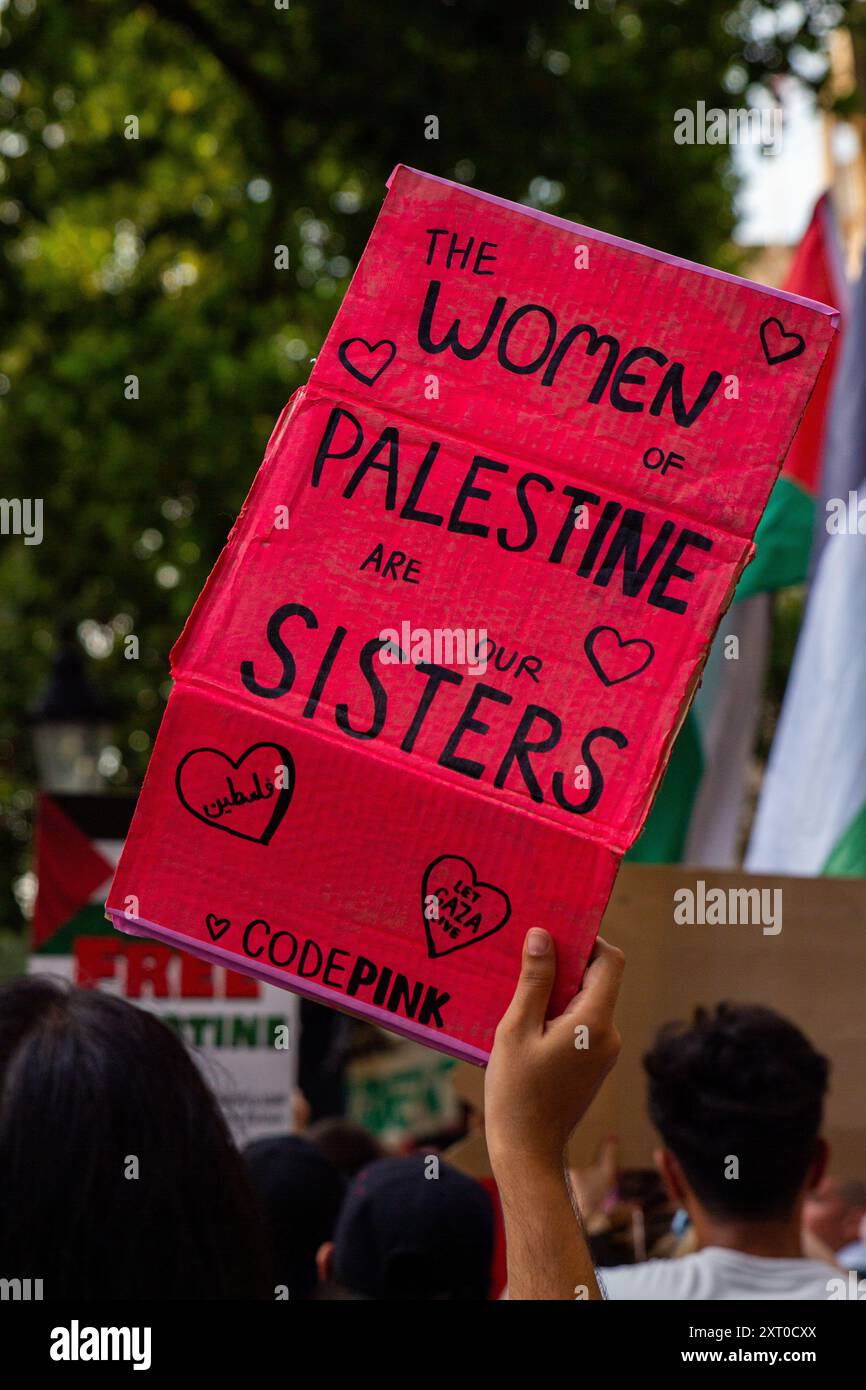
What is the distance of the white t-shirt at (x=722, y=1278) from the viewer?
2662mm

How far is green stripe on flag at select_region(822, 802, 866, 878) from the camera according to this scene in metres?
4.75

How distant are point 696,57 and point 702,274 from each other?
298 inches

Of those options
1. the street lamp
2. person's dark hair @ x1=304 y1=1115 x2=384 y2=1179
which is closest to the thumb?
person's dark hair @ x1=304 y1=1115 x2=384 y2=1179

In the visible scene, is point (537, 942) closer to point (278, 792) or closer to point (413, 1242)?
point (278, 792)

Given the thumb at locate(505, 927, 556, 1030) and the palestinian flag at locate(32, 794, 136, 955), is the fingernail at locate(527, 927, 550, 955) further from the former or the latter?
the palestinian flag at locate(32, 794, 136, 955)

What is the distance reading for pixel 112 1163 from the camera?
1639mm

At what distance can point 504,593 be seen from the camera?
201 cm

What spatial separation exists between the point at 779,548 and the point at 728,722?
700 mm

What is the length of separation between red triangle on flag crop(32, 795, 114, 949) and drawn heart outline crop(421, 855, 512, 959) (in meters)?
3.20

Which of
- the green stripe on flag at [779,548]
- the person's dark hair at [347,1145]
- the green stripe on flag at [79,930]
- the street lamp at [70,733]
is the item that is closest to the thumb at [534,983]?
the person's dark hair at [347,1145]

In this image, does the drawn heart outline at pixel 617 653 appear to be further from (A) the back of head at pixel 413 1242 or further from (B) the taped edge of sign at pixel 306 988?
(A) the back of head at pixel 413 1242
